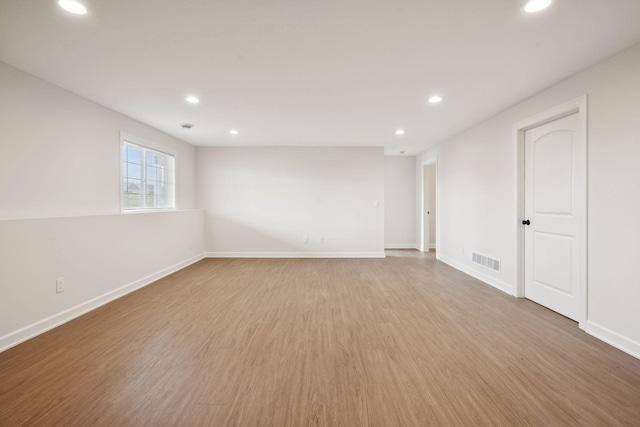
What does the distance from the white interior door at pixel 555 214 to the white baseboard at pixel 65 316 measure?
512 centimetres

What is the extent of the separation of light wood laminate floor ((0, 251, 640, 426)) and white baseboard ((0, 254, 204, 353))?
10cm

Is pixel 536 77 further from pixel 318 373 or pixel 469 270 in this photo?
pixel 318 373

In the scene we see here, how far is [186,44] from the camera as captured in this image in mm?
2111

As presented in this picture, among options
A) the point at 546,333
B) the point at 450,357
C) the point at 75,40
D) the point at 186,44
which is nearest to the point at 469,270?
the point at 546,333

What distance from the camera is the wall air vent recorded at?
3785 mm

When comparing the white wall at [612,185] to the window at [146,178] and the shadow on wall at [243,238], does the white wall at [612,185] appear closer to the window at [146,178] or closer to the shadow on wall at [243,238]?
the shadow on wall at [243,238]

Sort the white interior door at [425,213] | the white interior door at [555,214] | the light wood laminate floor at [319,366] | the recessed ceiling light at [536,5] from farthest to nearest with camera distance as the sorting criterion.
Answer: the white interior door at [425,213] → the white interior door at [555,214] → the recessed ceiling light at [536,5] → the light wood laminate floor at [319,366]

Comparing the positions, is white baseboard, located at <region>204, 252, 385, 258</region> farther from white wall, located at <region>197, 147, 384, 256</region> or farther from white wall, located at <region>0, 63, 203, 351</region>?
white wall, located at <region>0, 63, 203, 351</region>

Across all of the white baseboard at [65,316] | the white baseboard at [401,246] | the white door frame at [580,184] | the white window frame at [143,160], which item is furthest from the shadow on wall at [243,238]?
the white door frame at [580,184]

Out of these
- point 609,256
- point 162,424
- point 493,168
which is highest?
point 493,168

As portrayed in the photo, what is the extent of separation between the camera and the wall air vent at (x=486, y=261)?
379 cm

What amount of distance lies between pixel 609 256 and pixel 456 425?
2115 mm

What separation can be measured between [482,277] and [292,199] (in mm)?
3853

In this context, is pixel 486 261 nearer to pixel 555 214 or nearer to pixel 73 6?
pixel 555 214
